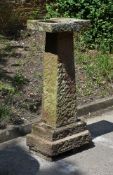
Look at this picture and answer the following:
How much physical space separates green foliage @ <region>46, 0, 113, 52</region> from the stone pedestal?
144 inches

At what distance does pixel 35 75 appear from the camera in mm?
8133

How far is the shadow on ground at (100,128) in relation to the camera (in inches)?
267

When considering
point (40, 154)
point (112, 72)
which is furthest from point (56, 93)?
point (112, 72)

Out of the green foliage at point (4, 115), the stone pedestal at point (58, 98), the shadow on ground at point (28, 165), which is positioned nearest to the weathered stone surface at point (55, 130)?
the stone pedestal at point (58, 98)

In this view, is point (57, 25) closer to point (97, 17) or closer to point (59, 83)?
point (59, 83)

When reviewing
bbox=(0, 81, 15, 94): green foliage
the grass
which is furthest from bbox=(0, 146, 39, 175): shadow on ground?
the grass

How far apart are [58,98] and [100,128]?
4.06ft

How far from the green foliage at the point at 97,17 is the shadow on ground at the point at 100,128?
2655 mm

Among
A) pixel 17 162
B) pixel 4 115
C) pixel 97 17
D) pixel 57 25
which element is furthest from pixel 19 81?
pixel 97 17

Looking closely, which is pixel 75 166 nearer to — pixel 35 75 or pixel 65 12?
pixel 35 75

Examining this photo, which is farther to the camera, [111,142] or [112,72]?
[112,72]

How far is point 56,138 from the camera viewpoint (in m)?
5.89

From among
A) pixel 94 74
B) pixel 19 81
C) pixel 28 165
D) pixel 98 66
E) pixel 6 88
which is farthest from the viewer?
pixel 98 66

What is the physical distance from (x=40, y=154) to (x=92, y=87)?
2342 millimetres
